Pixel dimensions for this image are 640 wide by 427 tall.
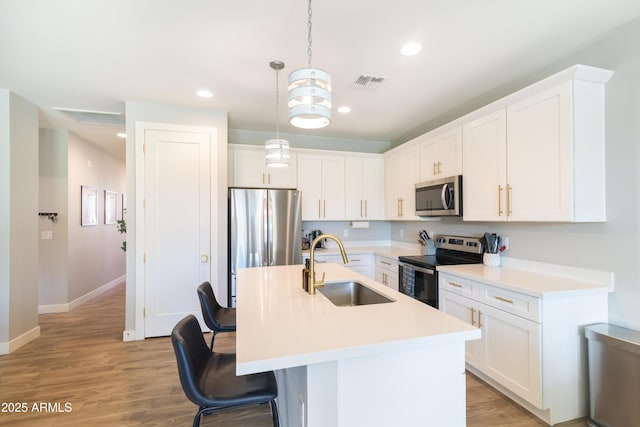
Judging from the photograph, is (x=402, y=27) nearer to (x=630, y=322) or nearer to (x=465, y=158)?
(x=465, y=158)

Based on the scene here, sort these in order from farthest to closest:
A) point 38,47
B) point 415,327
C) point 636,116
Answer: point 38,47, point 636,116, point 415,327

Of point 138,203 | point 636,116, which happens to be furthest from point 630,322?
point 138,203

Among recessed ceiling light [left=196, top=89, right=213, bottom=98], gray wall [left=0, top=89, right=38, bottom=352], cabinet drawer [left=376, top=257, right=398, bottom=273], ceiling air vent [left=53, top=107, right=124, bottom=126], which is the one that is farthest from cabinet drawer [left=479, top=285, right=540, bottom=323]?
gray wall [left=0, top=89, right=38, bottom=352]

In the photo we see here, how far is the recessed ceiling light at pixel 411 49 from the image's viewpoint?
2.21 meters

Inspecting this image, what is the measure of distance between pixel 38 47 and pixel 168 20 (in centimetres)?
116

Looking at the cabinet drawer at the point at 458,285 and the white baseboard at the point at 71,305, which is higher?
the cabinet drawer at the point at 458,285

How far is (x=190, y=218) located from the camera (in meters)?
3.51

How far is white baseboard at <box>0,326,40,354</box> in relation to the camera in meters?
3.03

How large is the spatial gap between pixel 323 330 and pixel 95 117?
4.14 metres

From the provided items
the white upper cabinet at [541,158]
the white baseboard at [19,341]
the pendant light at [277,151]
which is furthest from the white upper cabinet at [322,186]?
the white baseboard at [19,341]

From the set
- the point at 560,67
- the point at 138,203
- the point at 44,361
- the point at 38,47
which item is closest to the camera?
the point at 38,47

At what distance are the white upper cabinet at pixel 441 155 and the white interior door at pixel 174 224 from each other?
260 centimetres

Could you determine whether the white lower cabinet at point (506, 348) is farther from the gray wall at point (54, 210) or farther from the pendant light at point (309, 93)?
the gray wall at point (54, 210)

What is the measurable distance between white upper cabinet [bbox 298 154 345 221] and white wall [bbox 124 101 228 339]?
115cm
